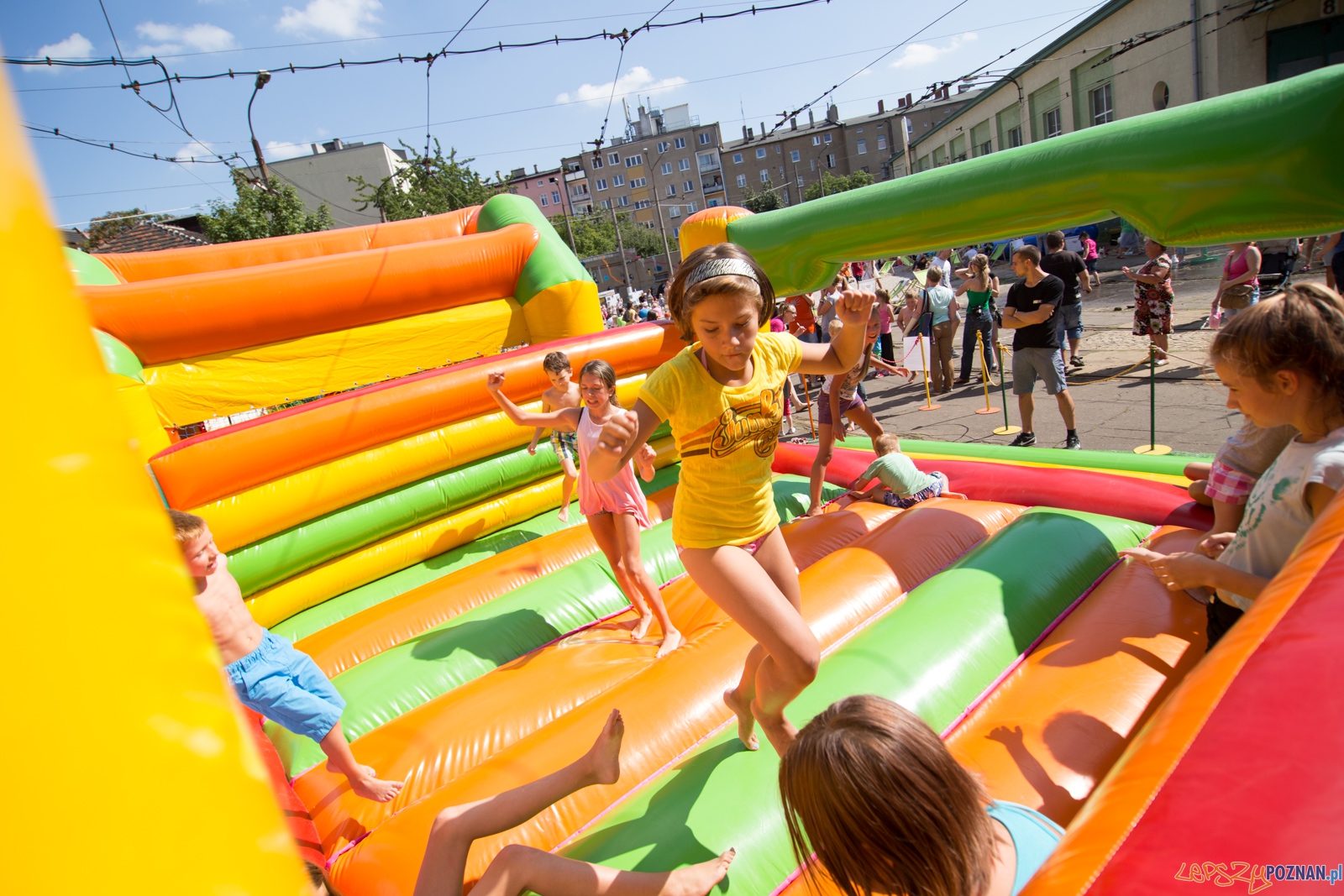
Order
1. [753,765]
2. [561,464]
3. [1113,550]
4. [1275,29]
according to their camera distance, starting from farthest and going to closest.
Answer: [1275,29]
[561,464]
[1113,550]
[753,765]

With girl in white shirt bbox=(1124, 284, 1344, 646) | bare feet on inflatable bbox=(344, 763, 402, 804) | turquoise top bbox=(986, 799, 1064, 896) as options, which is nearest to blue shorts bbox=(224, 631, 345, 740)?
bare feet on inflatable bbox=(344, 763, 402, 804)

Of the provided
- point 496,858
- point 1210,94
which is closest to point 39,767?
point 496,858

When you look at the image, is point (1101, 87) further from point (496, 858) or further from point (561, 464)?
point (496, 858)

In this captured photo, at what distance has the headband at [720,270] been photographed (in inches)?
78.2

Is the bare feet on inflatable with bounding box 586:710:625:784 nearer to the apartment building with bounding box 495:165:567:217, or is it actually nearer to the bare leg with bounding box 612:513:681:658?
the bare leg with bounding box 612:513:681:658

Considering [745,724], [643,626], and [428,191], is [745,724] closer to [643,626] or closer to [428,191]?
[643,626]

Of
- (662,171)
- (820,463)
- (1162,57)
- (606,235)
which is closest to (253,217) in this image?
(820,463)

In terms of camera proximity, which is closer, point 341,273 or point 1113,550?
point 1113,550

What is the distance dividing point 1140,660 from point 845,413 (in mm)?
2581

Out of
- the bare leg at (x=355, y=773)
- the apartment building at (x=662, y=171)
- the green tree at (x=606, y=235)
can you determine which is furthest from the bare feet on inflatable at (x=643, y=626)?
the apartment building at (x=662, y=171)

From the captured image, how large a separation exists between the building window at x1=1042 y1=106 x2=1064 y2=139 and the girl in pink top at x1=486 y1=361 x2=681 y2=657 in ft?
78.4

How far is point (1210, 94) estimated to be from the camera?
16.3 meters

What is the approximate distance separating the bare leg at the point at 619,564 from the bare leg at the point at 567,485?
129 centimetres

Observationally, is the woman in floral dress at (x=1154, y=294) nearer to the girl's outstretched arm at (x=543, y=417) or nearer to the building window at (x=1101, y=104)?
the girl's outstretched arm at (x=543, y=417)
